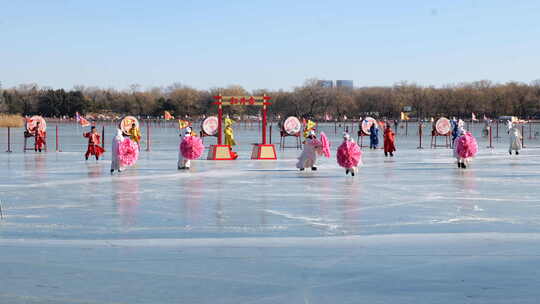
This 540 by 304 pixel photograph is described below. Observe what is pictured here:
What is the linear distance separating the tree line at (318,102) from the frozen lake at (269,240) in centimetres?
13718

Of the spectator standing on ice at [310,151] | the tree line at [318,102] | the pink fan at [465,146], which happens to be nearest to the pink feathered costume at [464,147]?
the pink fan at [465,146]

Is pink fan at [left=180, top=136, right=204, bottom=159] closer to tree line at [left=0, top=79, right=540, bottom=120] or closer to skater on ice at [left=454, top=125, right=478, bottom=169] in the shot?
skater on ice at [left=454, top=125, right=478, bottom=169]

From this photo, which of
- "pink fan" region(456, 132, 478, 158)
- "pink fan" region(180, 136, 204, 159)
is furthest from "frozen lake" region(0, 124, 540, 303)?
"pink fan" region(456, 132, 478, 158)

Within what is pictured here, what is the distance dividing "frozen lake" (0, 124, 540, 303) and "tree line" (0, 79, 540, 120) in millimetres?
137179

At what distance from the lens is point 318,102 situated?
174 metres

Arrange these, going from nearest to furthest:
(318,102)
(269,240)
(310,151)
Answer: (269,240)
(310,151)
(318,102)

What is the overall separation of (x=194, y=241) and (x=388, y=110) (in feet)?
530

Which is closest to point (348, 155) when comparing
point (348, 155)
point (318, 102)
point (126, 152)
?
point (348, 155)

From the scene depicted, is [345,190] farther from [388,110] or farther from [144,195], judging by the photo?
[388,110]

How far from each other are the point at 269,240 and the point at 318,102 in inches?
6464

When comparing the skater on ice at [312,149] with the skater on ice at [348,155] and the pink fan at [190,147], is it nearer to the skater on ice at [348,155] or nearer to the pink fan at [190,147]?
the skater on ice at [348,155]

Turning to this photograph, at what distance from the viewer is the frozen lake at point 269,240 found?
25.4ft

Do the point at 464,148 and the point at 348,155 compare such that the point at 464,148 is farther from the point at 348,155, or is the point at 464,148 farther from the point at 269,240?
the point at 269,240

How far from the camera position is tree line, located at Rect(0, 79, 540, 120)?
6107 inches
